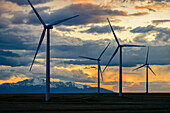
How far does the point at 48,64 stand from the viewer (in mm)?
71688

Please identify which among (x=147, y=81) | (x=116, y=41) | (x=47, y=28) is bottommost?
(x=147, y=81)

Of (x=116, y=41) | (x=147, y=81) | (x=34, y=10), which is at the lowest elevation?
(x=147, y=81)

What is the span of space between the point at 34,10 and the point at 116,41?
4304 centimetres

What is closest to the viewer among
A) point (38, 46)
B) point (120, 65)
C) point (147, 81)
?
point (38, 46)
